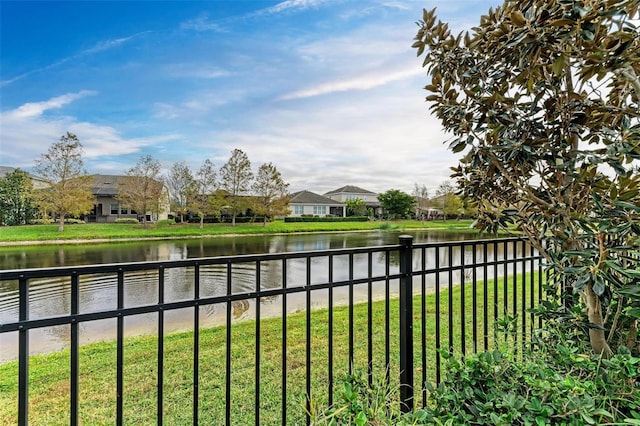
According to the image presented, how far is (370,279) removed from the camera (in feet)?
5.94

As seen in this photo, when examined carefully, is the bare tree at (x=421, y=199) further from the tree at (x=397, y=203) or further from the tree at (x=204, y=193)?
the tree at (x=204, y=193)

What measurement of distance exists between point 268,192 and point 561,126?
26701mm

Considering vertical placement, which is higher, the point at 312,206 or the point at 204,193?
the point at 204,193

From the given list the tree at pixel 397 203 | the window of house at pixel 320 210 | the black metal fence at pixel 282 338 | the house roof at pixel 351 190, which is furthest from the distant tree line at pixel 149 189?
the house roof at pixel 351 190

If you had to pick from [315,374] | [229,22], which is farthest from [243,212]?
[315,374]

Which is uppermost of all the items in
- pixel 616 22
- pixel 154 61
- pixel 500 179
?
pixel 154 61

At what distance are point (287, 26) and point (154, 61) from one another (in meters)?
7.29

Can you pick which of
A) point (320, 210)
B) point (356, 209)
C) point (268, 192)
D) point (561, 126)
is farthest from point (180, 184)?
point (561, 126)

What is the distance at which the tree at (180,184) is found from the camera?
27.2 m

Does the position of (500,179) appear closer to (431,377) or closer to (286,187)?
(431,377)

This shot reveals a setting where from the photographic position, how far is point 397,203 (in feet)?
134

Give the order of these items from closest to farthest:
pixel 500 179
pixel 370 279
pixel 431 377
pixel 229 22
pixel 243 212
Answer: pixel 370 279
pixel 500 179
pixel 431 377
pixel 229 22
pixel 243 212

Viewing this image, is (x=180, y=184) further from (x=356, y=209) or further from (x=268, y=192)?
(x=356, y=209)

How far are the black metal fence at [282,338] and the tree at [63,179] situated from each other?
21.3m
